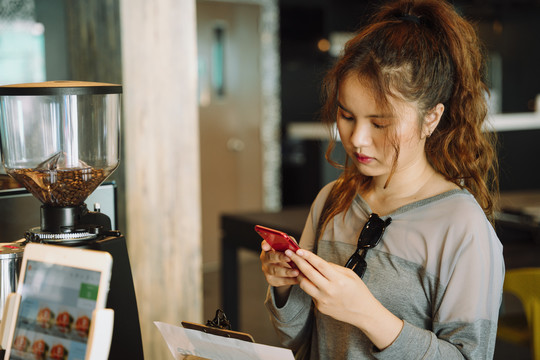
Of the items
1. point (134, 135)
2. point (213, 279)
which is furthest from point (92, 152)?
point (213, 279)

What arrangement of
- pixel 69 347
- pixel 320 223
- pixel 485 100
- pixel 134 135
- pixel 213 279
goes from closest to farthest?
1. pixel 69 347
2. pixel 485 100
3. pixel 320 223
4. pixel 134 135
5. pixel 213 279

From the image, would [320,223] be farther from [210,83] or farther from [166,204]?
[210,83]

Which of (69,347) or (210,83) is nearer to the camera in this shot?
(69,347)

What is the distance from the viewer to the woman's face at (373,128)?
3.87 ft

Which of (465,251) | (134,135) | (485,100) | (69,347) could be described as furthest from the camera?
(134,135)

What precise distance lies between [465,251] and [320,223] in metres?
0.37

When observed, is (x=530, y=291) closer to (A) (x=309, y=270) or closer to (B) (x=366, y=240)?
(B) (x=366, y=240)

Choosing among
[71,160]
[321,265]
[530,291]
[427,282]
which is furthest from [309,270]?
[530,291]

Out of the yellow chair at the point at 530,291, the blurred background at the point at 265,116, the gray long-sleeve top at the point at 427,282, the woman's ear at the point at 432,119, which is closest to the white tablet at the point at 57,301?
the gray long-sleeve top at the point at 427,282

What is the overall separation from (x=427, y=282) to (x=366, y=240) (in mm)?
143

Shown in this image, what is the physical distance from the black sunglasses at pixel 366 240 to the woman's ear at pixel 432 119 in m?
0.19

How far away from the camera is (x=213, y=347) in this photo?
3.43 ft

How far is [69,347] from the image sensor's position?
90 cm

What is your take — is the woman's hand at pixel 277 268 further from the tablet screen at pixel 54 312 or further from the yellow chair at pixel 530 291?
the yellow chair at pixel 530 291
